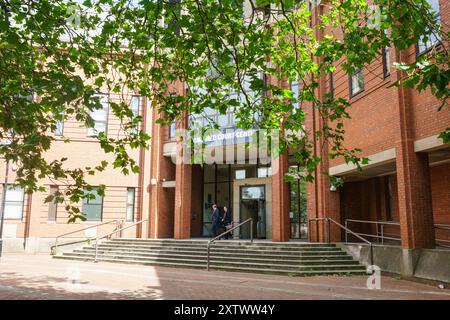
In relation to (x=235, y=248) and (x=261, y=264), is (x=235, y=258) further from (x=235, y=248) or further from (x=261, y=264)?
(x=261, y=264)

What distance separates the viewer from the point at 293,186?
22.8 m

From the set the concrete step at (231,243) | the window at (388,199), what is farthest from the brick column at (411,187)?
the window at (388,199)

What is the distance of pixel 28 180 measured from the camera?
704 cm

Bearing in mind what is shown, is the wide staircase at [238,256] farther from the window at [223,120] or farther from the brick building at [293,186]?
the window at [223,120]

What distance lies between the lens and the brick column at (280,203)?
19.3 metres

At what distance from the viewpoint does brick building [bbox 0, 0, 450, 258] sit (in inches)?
512

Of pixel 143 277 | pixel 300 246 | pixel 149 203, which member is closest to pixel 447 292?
pixel 300 246

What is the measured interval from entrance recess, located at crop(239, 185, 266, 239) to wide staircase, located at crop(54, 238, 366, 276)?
5229 millimetres

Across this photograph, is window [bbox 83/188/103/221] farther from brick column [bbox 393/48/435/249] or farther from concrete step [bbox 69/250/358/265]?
brick column [bbox 393/48/435/249]

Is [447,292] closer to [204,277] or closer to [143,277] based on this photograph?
[204,277]

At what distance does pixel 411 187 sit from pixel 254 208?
1180 cm

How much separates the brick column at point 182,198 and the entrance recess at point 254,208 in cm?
319

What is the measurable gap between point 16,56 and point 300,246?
466 inches

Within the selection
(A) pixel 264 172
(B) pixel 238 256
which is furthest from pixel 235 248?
(A) pixel 264 172
